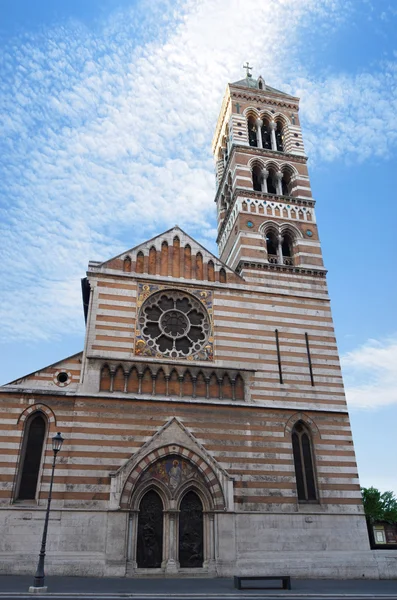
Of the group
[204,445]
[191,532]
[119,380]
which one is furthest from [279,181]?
[191,532]

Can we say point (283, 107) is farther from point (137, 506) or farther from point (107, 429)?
point (137, 506)

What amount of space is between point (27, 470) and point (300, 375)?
488 inches

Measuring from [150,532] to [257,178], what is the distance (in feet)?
66.8

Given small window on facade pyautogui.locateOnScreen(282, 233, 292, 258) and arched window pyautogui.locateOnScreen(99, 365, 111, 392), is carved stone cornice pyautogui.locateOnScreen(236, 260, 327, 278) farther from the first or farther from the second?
arched window pyautogui.locateOnScreen(99, 365, 111, 392)

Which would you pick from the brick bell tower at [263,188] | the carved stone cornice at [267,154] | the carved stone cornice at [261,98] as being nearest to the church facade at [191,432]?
the brick bell tower at [263,188]

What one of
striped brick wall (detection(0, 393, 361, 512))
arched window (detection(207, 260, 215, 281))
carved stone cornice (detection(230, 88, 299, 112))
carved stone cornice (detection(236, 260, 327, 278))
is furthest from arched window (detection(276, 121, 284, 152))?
striped brick wall (detection(0, 393, 361, 512))

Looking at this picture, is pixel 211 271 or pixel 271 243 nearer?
pixel 211 271

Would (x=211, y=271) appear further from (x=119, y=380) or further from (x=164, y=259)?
(x=119, y=380)

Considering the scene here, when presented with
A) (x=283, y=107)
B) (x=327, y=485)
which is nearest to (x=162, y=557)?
(x=327, y=485)

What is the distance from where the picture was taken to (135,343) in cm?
2138

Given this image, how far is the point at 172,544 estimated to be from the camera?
18.1 m

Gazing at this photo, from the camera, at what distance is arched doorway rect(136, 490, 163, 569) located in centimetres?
1792

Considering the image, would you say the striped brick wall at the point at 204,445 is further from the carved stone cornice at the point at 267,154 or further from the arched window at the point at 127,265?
the carved stone cornice at the point at 267,154

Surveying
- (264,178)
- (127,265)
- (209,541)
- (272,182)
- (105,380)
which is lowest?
(209,541)
